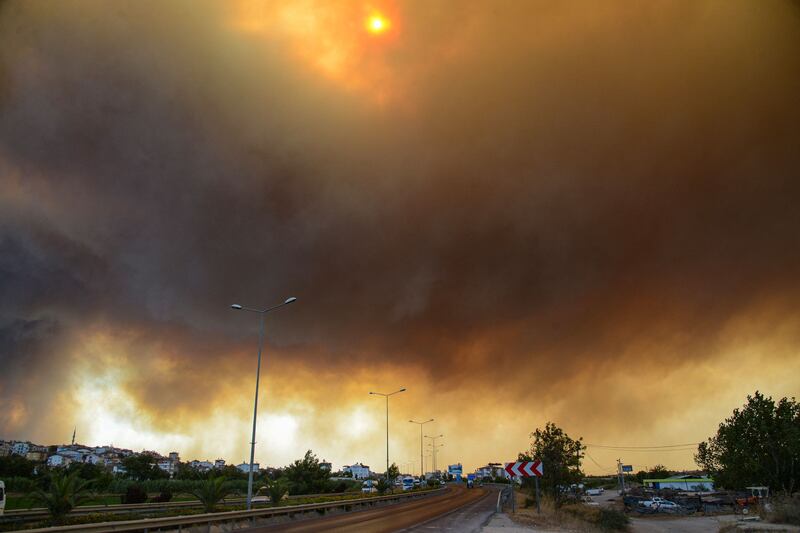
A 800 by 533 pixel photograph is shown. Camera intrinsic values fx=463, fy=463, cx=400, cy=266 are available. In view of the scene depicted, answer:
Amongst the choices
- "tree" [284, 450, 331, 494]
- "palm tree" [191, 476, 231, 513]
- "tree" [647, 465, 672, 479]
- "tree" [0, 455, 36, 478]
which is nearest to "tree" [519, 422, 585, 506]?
"palm tree" [191, 476, 231, 513]

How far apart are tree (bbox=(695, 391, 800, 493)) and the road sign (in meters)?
45.3

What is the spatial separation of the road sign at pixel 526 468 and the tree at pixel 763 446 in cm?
4533

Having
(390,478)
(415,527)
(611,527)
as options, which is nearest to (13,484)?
(390,478)

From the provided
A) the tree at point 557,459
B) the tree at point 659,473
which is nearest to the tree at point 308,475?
the tree at point 557,459

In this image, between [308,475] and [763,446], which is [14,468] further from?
[763,446]

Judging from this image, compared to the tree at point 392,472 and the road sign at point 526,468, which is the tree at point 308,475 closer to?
the tree at point 392,472

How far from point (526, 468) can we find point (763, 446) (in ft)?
165

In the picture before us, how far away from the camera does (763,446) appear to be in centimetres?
5888

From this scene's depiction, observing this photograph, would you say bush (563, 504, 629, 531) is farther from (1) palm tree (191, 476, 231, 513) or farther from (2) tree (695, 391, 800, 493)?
(2) tree (695, 391, 800, 493)

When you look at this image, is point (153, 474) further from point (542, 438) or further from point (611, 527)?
point (611, 527)

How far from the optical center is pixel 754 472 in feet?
193

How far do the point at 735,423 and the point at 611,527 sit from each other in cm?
A: 4412

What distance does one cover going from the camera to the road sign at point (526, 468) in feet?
91.1

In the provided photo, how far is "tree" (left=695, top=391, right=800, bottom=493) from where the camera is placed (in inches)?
2210
